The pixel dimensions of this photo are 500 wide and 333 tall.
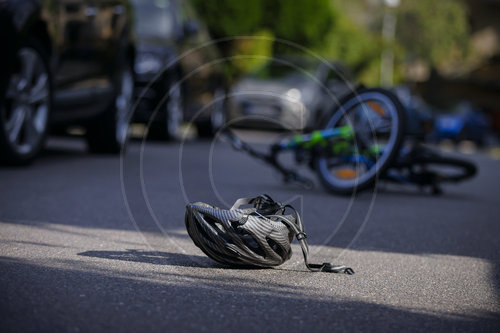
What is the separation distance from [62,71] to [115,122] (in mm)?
1579

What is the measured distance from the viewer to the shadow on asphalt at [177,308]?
3004mm

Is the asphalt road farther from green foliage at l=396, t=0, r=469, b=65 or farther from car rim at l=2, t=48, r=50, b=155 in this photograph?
green foliage at l=396, t=0, r=469, b=65

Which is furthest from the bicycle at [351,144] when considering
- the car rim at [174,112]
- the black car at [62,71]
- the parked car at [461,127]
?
the parked car at [461,127]

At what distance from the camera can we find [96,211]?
5.60 m

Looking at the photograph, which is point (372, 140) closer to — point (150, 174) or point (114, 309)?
point (150, 174)

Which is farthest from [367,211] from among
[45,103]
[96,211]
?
[45,103]

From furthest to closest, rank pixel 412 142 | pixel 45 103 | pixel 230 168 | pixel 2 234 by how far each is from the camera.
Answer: pixel 230 168 → pixel 412 142 → pixel 45 103 → pixel 2 234

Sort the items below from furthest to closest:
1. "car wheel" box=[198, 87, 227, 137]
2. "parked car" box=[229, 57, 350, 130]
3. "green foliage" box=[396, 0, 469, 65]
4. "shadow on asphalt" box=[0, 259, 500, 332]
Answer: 1. "green foliage" box=[396, 0, 469, 65]
2. "parked car" box=[229, 57, 350, 130]
3. "car wheel" box=[198, 87, 227, 137]
4. "shadow on asphalt" box=[0, 259, 500, 332]

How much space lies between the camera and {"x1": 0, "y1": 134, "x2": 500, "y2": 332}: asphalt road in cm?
315

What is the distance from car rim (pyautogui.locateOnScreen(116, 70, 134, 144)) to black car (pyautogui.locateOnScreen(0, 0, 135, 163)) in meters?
0.01

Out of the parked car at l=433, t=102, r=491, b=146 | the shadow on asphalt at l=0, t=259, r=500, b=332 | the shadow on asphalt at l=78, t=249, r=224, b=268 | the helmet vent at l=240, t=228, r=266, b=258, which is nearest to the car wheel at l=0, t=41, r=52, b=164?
the shadow on asphalt at l=78, t=249, r=224, b=268

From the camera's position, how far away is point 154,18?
40.3 feet

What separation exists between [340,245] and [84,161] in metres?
4.40

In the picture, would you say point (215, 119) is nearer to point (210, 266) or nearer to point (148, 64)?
point (148, 64)
